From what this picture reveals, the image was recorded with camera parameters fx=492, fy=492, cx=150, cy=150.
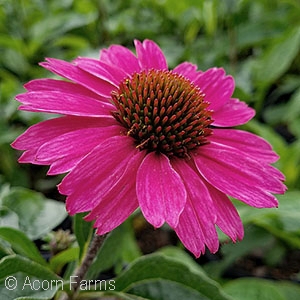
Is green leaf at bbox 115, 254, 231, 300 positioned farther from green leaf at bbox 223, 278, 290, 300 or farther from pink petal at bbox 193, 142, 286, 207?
green leaf at bbox 223, 278, 290, 300

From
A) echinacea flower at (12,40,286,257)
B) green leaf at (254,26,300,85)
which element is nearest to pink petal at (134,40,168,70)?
echinacea flower at (12,40,286,257)

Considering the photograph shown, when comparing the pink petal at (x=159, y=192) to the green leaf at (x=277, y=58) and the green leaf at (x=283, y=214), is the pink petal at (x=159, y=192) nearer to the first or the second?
the green leaf at (x=283, y=214)

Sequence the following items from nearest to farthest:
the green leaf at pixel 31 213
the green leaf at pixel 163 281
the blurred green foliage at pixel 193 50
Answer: the green leaf at pixel 163 281
the green leaf at pixel 31 213
the blurred green foliage at pixel 193 50

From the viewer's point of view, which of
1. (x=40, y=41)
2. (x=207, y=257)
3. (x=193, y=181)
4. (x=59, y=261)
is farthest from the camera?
(x=40, y=41)

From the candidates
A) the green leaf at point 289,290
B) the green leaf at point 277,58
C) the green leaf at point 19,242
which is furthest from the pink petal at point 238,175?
the green leaf at point 277,58

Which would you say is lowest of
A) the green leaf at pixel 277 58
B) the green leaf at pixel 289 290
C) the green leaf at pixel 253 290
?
the green leaf at pixel 289 290

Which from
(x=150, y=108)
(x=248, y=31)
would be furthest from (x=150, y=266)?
(x=248, y=31)

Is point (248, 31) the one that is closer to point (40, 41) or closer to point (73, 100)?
point (40, 41)

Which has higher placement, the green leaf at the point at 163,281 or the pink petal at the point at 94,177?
the pink petal at the point at 94,177
